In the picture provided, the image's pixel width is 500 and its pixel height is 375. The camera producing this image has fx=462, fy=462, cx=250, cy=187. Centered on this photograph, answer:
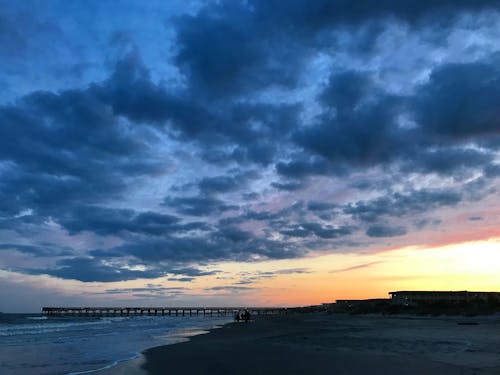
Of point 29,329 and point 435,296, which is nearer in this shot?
point 29,329

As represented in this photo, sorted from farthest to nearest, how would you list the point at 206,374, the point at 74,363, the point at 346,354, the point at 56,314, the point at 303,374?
the point at 56,314 < the point at 74,363 < the point at 346,354 < the point at 206,374 < the point at 303,374

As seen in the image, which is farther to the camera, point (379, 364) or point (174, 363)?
point (174, 363)

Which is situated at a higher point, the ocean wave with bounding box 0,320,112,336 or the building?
the building

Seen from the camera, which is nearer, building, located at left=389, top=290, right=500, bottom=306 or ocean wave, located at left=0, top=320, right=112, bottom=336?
ocean wave, located at left=0, top=320, right=112, bottom=336

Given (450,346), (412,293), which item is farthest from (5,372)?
(412,293)

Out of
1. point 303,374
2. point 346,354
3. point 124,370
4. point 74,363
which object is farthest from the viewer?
point 74,363

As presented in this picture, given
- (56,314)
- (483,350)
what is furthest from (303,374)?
(56,314)

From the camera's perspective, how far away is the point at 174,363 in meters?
19.6

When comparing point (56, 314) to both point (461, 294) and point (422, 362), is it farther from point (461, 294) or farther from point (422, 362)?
point (422, 362)

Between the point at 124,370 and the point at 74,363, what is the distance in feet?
13.7

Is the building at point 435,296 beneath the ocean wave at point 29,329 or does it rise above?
above

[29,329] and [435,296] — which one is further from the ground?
[435,296]

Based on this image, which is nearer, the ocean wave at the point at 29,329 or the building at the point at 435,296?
the ocean wave at the point at 29,329

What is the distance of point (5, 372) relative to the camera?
18.3 meters
